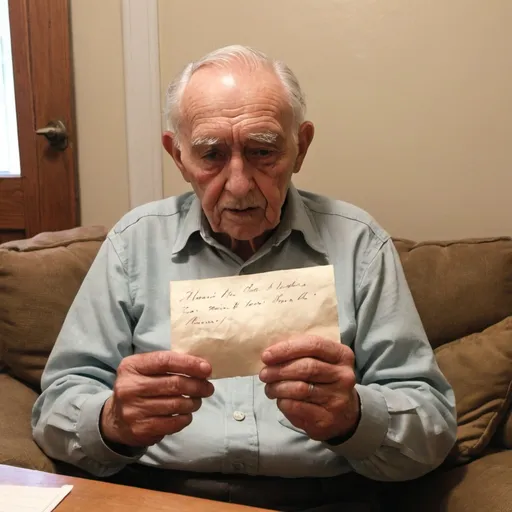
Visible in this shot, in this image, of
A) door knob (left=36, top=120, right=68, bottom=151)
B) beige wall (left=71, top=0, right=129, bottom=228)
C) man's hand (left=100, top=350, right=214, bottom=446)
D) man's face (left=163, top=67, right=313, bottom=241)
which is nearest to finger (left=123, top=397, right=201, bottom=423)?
man's hand (left=100, top=350, right=214, bottom=446)

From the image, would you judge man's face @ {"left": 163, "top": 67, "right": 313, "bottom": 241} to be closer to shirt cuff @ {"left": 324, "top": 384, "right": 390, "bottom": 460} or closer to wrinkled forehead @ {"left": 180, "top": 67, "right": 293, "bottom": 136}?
wrinkled forehead @ {"left": 180, "top": 67, "right": 293, "bottom": 136}

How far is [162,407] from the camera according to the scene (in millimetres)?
873

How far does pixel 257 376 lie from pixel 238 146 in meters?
0.43

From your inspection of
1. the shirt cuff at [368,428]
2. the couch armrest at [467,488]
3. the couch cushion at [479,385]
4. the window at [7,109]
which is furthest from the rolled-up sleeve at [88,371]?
the window at [7,109]

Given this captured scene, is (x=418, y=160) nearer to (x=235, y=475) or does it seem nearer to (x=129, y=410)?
(x=235, y=475)

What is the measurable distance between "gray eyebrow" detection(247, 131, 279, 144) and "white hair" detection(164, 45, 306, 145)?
0.28 feet

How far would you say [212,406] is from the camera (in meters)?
1.14

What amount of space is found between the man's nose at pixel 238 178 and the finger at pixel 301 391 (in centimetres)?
37

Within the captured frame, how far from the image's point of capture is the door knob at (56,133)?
196cm

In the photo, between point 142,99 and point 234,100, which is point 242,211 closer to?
point 234,100

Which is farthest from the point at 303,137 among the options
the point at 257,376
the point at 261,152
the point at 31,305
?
the point at 31,305

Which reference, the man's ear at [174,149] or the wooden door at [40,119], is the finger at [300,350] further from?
the wooden door at [40,119]

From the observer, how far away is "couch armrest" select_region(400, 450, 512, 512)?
1050 mm

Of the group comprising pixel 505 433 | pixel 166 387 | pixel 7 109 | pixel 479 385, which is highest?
pixel 7 109
